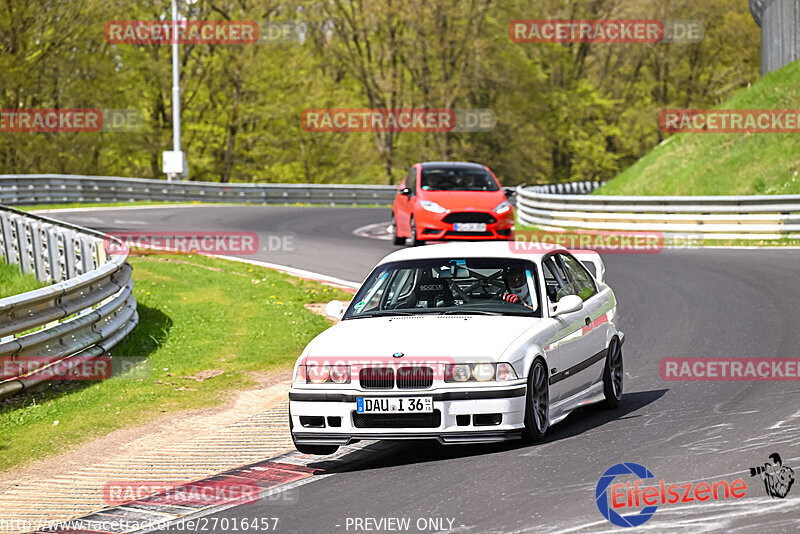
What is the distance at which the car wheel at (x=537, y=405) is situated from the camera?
7812mm

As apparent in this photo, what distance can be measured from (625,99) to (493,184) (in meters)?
43.2

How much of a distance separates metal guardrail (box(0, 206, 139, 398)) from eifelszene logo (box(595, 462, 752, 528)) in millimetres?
5566

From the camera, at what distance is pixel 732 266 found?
19.7 meters

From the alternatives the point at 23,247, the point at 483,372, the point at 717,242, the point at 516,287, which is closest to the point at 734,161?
the point at 717,242

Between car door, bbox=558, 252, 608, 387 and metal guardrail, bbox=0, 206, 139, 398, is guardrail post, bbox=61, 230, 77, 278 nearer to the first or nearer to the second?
metal guardrail, bbox=0, 206, 139, 398

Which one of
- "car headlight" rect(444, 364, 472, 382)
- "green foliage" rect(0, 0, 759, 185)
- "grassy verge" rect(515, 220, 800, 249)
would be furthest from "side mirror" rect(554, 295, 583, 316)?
"green foliage" rect(0, 0, 759, 185)

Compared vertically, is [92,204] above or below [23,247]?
below


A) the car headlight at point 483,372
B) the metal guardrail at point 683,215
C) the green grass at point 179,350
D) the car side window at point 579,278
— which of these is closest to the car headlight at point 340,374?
the car headlight at point 483,372

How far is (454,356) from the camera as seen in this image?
25.1ft

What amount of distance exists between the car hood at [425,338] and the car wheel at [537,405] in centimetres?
28

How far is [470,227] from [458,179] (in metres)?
1.64

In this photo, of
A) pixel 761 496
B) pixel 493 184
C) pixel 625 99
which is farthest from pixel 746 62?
pixel 761 496

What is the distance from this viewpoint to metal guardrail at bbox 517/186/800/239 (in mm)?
24734

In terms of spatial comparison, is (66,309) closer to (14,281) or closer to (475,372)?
(475,372)
